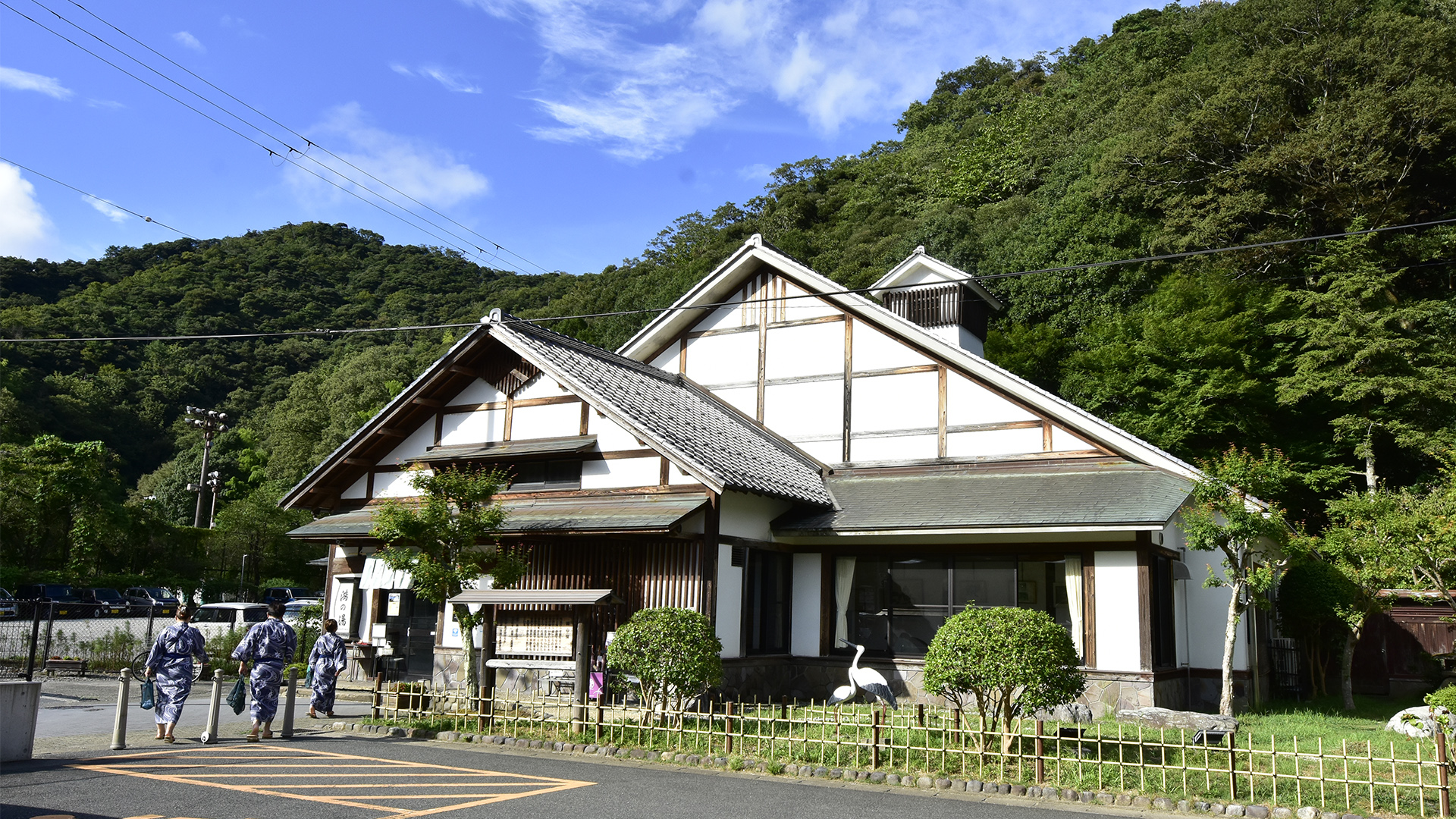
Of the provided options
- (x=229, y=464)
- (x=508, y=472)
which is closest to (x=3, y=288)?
(x=229, y=464)

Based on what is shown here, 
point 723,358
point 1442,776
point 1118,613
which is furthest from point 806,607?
point 1442,776

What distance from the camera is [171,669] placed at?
11.6m

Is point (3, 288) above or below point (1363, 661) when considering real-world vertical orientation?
above

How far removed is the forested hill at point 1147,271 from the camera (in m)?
29.5

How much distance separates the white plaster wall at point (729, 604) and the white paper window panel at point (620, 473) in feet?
5.37

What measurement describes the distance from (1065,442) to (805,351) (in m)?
5.43

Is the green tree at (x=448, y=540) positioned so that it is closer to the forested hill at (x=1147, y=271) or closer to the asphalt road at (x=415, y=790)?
the asphalt road at (x=415, y=790)

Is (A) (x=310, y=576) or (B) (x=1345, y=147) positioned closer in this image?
(B) (x=1345, y=147)

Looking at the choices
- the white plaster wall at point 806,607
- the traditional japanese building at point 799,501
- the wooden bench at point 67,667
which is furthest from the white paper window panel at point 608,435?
the wooden bench at point 67,667

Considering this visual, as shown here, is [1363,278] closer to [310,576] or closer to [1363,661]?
[1363,661]

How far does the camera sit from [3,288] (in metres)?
59.1

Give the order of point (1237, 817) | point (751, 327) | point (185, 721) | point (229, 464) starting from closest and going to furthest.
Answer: point (1237, 817)
point (185, 721)
point (751, 327)
point (229, 464)

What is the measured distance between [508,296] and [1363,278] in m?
51.9

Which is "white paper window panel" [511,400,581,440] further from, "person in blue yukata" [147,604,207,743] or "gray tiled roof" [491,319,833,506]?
"person in blue yukata" [147,604,207,743]
